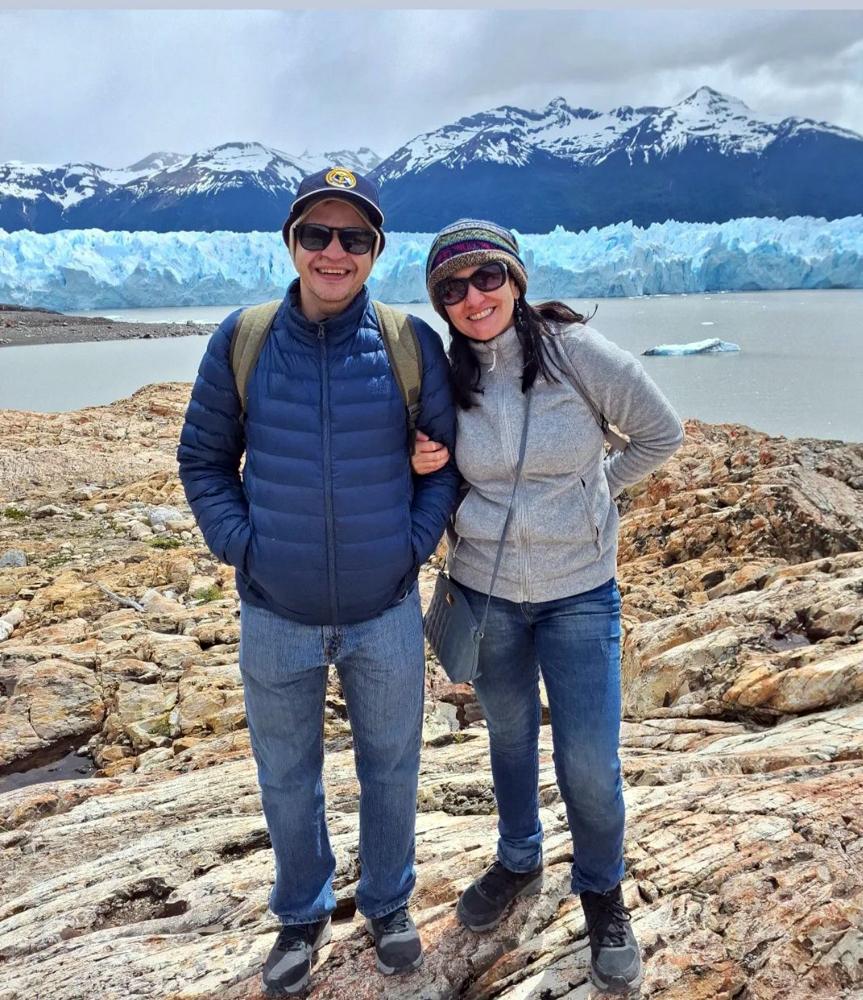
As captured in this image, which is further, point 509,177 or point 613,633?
point 509,177

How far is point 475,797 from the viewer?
9.68ft

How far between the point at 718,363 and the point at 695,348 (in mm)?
825

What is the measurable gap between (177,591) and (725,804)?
5232 mm

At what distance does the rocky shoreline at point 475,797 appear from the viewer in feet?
6.56

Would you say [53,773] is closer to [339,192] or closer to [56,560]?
[339,192]

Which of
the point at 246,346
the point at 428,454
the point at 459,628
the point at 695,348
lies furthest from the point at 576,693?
the point at 695,348

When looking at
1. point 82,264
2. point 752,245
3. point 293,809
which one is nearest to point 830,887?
point 293,809

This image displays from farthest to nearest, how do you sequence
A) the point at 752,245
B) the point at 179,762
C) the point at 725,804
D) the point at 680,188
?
the point at 680,188
the point at 752,245
the point at 179,762
the point at 725,804

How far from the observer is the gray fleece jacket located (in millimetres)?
1926

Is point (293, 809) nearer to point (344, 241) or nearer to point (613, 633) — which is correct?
point (613, 633)

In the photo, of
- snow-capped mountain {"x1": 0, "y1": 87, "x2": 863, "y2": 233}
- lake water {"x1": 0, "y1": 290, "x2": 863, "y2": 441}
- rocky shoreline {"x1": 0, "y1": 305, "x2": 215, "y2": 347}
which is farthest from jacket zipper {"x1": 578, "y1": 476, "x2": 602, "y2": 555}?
snow-capped mountain {"x1": 0, "y1": 87, "x2": 863, "y2": 233}

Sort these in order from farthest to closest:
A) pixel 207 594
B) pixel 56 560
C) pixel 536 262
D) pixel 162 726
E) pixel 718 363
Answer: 1. pixel 536 262
2. pixel 718 363
3. pixel 56 560
4. pixel 207 594
5. pixel 162 726

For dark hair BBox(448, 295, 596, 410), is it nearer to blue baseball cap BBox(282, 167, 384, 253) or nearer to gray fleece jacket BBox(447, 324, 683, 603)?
gray fleece jacket BBox(447, 324, 683, 603)

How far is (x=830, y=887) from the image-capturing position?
2004 millimetres
